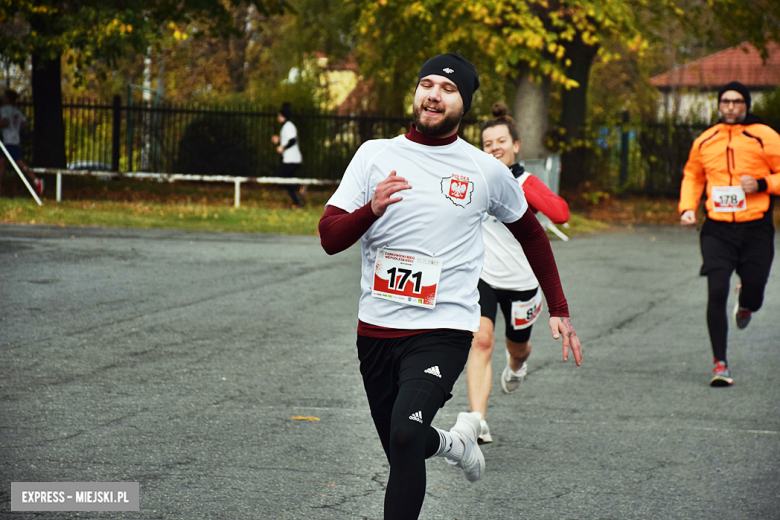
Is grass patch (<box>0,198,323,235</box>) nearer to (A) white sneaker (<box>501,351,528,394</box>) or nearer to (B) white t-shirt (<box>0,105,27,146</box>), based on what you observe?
(B) white t-shirt (<box>0,105,27,146</box>)

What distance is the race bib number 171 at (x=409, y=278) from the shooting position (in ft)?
11.4

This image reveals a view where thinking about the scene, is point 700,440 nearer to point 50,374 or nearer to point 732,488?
point 732,488

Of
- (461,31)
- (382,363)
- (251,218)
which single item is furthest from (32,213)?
(382,363)

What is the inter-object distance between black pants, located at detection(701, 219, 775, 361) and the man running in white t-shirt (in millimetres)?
3704

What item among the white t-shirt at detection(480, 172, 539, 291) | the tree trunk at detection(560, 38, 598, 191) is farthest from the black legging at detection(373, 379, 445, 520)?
the tree trunk at detection(560, 38, 598, 191)

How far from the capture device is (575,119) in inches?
863

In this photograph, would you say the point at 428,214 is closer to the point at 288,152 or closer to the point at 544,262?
the point at 544,262

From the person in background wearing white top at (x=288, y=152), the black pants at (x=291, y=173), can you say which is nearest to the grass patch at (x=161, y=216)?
the black pants at (x=291, y=173)

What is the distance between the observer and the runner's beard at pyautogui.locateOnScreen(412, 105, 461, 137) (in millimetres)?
3484

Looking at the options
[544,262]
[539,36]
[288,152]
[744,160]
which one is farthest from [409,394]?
[288,152]

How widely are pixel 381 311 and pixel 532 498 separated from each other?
1.29 metres

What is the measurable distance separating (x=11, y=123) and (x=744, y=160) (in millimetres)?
14756

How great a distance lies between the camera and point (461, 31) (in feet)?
59.4

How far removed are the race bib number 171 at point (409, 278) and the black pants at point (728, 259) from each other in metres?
3.89
